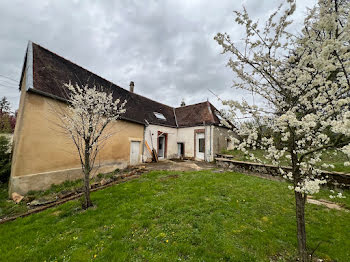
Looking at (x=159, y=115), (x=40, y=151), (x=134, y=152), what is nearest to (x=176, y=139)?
(x=159, y=115)

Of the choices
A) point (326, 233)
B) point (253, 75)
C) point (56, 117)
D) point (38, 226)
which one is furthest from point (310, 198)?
point (56, 117)

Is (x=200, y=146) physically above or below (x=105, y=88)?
below

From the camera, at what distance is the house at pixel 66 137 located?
17.2 ft

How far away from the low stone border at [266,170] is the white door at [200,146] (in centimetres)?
290

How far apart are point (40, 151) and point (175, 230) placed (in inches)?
244

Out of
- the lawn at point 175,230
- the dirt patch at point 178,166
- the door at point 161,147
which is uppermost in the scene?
the door at point 161,147

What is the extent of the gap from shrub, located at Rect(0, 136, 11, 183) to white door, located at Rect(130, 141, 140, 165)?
19.1 ft

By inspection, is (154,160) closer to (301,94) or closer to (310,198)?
(310,198)

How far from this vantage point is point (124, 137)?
368 inches

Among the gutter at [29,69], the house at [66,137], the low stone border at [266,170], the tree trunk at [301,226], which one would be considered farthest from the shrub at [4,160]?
the low stone border at [266,170]

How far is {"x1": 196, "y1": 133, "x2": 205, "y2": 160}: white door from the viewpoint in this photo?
42.6ft

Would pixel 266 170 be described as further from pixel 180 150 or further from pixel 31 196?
pixel 31 196

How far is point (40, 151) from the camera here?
18.0 feet

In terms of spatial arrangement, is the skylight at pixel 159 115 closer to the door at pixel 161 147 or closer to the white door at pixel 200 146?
the door at pixel 161 147
